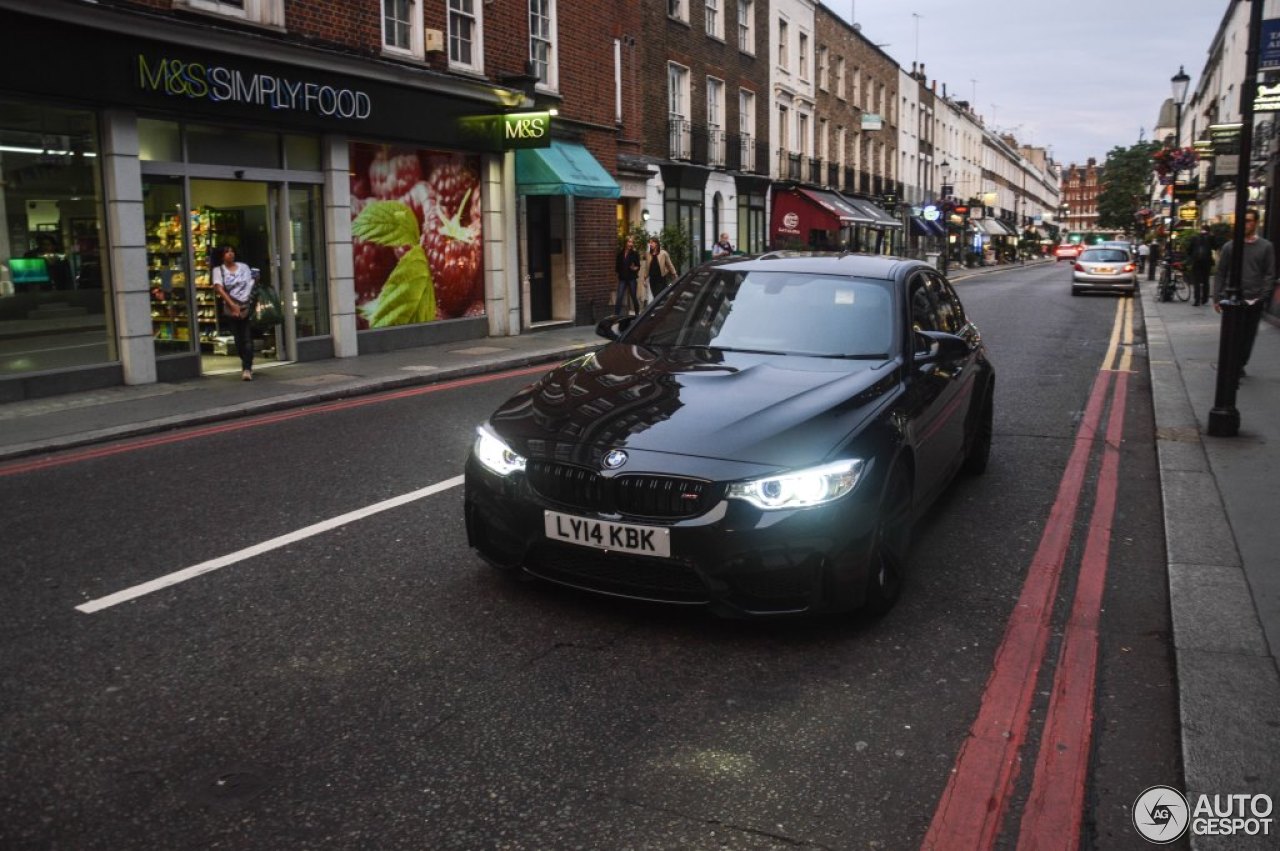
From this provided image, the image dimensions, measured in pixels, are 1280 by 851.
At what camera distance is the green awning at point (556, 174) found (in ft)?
65.3

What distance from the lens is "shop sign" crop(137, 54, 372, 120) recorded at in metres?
12.5

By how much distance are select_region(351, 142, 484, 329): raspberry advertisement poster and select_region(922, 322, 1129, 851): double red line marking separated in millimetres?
12995

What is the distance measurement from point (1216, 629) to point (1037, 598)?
0.81m

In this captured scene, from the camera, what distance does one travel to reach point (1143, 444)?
9.02 m

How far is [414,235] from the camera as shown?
17.7 m

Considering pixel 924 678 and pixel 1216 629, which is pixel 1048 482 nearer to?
pixel 1216 629

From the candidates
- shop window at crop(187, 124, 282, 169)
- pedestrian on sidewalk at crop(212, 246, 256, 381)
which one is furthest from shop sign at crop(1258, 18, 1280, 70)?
shop window at crop(187, 124, 282, 169)

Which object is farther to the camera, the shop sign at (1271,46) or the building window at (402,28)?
the building window at (402,28)

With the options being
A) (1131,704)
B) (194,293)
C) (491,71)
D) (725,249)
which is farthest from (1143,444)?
(725,249)

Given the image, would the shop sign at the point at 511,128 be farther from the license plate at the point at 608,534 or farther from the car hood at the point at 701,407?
the license plate at the point at 608,534

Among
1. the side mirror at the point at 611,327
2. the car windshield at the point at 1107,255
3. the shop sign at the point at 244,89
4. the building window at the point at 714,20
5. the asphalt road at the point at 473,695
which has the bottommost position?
the asphalt road at the point at 473,695

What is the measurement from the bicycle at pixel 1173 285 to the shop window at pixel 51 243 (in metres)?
25.5

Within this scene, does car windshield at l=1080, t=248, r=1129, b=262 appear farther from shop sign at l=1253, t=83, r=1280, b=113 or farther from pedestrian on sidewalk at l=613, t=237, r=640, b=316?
pedestrian on sidewalk at l=613, t=237, r=640, b=316

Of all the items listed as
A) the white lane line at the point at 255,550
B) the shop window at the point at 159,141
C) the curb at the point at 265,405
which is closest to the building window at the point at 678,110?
the curb at the point at 265,405
